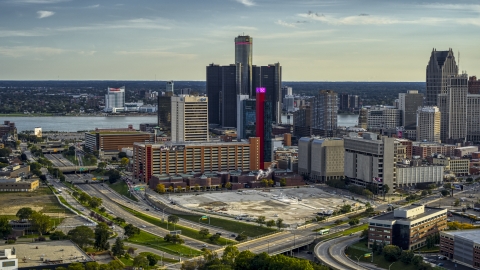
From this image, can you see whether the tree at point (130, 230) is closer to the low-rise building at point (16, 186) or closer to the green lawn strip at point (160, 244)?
the green lawn strip at point (160, 244)

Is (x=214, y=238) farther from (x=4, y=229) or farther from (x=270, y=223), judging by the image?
(x=4, y=229)

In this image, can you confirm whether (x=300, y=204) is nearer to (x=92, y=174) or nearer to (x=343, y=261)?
(x=343, y=261)

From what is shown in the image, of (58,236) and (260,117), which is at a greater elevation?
(260,117)

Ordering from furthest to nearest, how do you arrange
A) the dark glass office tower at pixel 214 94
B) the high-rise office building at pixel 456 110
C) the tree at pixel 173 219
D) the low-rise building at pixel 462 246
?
1. the dark glass office tower at pixel 214 94
2. the high-rise office building at pixel 456 110
3. the tree at pixel 173 219
4. the low-rise building at pixel 462 246

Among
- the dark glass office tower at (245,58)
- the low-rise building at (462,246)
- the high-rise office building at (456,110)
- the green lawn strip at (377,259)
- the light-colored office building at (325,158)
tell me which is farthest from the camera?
the dark glass office tower at (245,58)

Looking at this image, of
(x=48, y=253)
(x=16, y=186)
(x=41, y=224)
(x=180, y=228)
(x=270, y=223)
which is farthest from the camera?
(x=16, y=186)

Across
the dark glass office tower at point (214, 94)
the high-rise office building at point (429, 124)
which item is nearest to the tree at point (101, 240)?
the high-rise office building at point (429, 124)

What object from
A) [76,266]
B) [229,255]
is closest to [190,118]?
[229,255]
